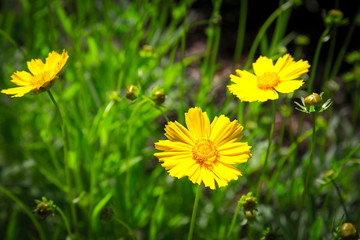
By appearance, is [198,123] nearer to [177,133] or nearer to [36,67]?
[177,133]

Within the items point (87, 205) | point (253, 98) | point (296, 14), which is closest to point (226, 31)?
point (296, 14)

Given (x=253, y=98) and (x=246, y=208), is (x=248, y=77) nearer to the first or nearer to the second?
(x=253, y=98)

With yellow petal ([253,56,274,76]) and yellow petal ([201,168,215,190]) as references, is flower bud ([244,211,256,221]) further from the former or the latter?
yellow petal ([253,56,274,76])

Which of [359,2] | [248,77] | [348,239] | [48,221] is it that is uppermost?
[359,2]

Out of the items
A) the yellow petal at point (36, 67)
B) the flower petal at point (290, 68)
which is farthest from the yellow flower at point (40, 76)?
the flower petal at point (290, 68)

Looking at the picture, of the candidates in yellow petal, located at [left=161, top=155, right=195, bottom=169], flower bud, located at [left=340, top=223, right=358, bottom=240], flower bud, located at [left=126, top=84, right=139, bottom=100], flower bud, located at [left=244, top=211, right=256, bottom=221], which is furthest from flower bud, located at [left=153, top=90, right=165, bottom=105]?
flower bud, located at [left=340, top=223, right=358, bottom=240]

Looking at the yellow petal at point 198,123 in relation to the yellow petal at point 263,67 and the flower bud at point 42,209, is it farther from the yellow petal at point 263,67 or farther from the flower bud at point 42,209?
the flower bud at point 42,209
